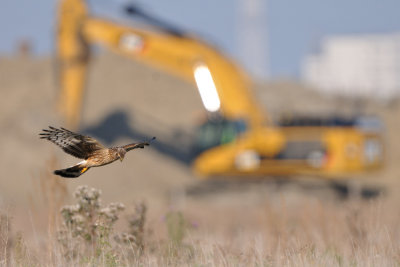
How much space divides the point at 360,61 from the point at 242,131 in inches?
3914

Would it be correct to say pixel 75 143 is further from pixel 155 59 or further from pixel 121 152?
pixel 155 59

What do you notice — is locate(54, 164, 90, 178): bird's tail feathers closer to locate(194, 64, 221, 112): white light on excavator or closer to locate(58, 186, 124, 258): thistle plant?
locate(58, 186, 124, 258): thistle plant

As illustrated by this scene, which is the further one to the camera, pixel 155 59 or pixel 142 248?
pixel 155 59

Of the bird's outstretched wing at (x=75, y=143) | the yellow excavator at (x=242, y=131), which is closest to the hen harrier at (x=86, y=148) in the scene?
the bird's outstretched wing at (x=75, y=143)

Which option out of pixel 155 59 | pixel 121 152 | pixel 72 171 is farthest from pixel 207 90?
pixel 72 171

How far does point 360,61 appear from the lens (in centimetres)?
12206

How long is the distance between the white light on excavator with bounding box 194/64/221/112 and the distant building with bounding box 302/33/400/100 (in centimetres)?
9285

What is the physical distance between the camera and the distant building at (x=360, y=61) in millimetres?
119750

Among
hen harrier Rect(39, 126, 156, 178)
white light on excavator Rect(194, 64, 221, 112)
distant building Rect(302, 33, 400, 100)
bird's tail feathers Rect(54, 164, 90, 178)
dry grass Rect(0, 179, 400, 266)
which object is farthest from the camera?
distant building Rect(302, 33, 400, 100)

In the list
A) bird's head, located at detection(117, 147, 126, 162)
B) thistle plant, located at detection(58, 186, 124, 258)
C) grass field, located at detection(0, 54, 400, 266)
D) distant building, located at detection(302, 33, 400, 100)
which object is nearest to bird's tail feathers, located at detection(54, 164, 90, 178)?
bird's head, located at detection(117, 147, 126, 162)

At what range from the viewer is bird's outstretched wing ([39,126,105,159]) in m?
5.99

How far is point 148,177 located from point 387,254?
3340 centimetres

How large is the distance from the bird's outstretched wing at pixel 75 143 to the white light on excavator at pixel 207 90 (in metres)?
19.6

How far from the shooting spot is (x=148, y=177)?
40375 millimetres
